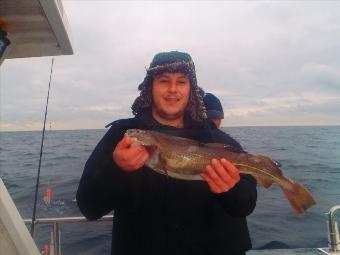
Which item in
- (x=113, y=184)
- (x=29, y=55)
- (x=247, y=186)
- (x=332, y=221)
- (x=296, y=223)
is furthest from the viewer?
(x=296, y=223)

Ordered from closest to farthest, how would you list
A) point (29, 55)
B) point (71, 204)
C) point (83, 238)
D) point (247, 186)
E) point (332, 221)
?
point (247, 186), point (29, 55), point (332, 221), point (83, 238), point (71, 204)

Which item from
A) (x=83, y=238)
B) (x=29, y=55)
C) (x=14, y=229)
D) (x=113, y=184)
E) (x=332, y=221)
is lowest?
(x=83, y=238)

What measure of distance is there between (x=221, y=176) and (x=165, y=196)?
1.81ft

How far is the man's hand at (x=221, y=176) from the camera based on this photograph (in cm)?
299

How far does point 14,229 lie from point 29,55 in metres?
1.81

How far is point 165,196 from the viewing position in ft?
10.2

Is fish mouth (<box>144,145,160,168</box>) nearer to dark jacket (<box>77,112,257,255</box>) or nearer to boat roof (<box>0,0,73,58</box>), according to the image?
dark jacket (<box>77,112,257,255</box>)

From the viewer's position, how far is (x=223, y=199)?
298 centimetres

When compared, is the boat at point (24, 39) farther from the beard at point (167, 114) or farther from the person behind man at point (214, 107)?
the person behind man at point (214, 107)

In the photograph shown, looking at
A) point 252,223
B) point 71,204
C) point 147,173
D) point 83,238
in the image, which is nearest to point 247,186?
point 147,173

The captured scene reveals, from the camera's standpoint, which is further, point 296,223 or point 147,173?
point 296,223

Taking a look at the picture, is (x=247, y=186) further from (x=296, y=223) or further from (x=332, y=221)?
(x=296, y=223)

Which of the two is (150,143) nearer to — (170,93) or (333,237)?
(170,93)

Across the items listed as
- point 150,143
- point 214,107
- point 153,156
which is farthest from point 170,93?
point 214,107
